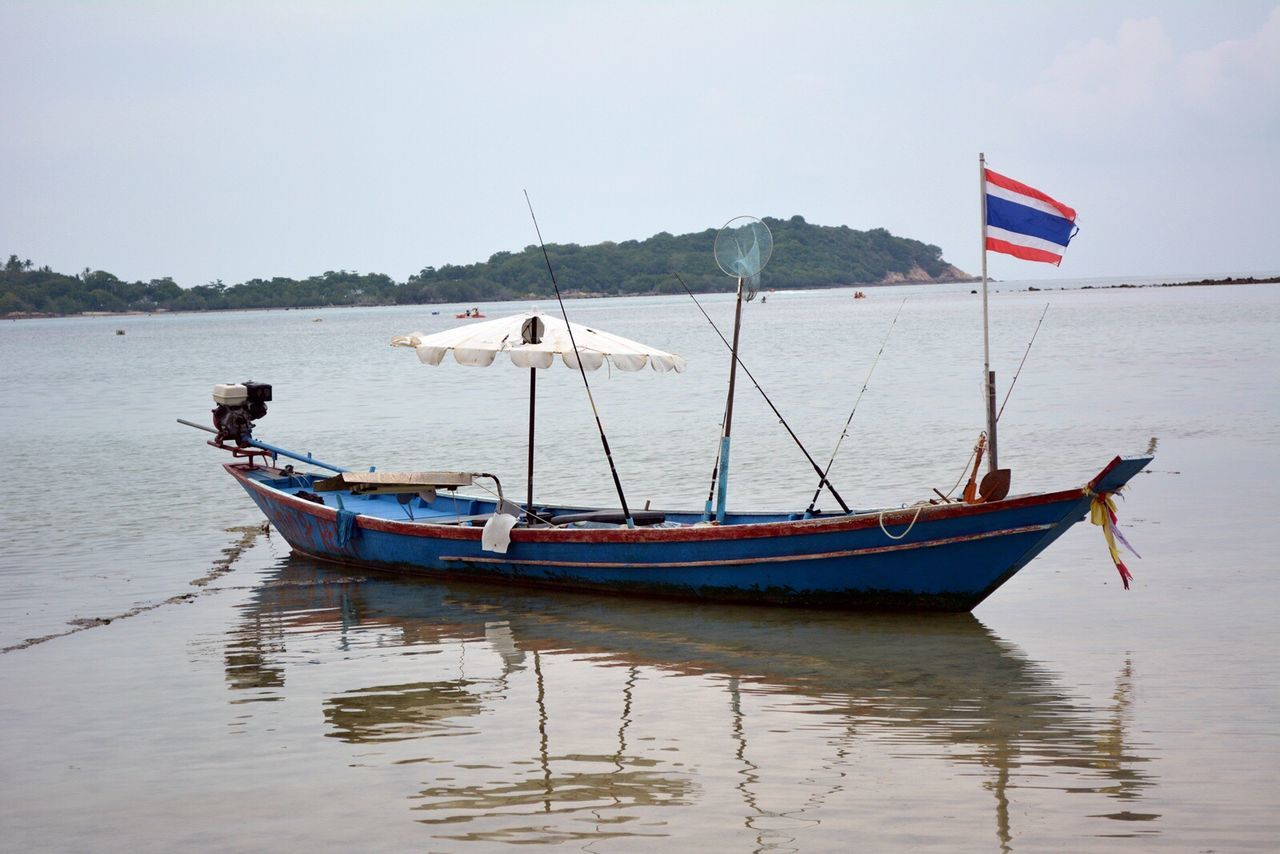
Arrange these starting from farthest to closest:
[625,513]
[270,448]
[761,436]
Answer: [761,436]
[270,448]
[625,513]

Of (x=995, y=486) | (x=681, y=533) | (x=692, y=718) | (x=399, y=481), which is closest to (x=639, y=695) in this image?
(x=692, y=718)

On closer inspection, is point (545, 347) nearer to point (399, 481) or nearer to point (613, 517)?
point (613, 517)

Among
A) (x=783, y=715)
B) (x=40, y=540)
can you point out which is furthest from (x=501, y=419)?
(x=783, y=715)

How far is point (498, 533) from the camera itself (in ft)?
39.8

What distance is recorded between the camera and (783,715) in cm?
831

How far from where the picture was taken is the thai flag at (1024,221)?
11320mm

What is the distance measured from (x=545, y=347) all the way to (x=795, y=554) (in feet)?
10.6

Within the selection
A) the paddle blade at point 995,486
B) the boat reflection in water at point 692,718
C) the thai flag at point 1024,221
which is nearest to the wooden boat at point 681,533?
the paddle blade at point 995,486

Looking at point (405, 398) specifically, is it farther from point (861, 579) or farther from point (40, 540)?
point (861, 579)

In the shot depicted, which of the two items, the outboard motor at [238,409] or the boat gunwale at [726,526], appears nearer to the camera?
the boat gunwale at [726,526]

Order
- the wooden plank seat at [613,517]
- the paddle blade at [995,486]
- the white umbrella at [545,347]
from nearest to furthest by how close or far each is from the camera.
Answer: the paddle blade at [995,486]
the white umbrella at [545,347]
the wooden plank seat at [613,517]

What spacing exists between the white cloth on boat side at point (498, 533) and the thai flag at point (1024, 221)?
4842mm

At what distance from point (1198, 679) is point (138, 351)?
284 ft

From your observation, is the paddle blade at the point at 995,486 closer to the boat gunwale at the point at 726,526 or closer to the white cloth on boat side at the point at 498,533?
the boat gunwale at the point at 726,526
